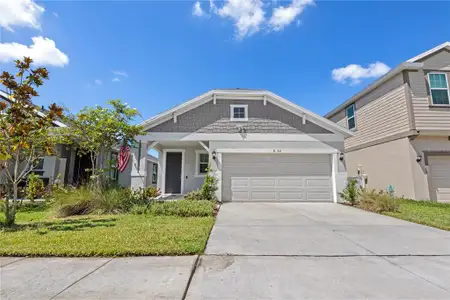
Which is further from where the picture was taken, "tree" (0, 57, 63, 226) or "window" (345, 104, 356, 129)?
"window" (345, 104, 356, 129)

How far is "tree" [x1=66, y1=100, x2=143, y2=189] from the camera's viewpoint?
312 inches

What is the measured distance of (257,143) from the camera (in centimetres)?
1086

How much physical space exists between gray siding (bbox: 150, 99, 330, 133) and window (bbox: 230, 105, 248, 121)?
18 cm

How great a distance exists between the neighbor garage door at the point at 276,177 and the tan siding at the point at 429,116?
15.0 feet

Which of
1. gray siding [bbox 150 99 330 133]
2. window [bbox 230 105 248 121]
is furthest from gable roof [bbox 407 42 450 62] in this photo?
window [bbox 230 105 248 121]

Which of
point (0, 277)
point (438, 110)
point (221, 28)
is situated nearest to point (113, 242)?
point (0, 277)

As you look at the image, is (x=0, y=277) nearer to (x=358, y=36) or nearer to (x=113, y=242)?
(x=113, y=242)

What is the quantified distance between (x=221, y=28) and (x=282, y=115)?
5.02 metres

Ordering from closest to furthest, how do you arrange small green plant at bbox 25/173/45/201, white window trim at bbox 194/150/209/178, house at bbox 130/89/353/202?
small green plant at bbox 25/173/45/201
house at bbox 130/89/353/202
white window trim at bbox 194/150/209/178

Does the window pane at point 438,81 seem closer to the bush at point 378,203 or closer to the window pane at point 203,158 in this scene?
the bush at point 378,203

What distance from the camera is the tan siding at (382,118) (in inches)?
439

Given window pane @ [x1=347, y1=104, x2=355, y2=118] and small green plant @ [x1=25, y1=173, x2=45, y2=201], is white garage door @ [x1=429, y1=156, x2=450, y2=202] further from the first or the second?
small green plant @ [x1=25, y1=173, x2=45, y2=201]

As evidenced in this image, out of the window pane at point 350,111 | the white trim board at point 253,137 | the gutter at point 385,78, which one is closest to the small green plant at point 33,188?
the white trim board at point 253,137

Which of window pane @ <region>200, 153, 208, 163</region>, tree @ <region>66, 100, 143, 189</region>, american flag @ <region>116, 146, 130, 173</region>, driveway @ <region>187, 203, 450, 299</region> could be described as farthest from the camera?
window pane @ <region>200, 153, 208, 163</region>
